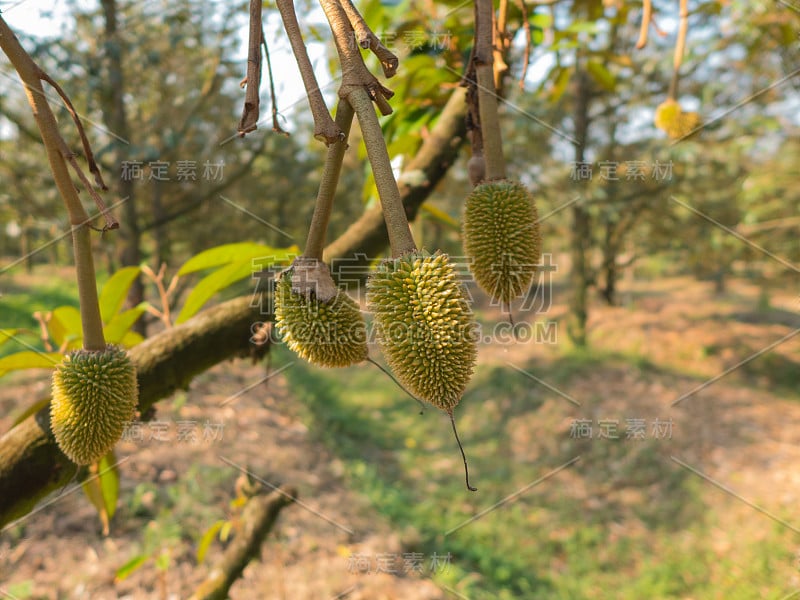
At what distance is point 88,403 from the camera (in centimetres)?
69

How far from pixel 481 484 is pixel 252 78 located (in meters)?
3.98

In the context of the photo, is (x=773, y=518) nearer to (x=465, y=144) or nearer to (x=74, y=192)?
(x=465, y=144)

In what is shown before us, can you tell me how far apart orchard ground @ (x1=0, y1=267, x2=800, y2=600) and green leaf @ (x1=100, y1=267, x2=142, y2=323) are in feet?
1.11

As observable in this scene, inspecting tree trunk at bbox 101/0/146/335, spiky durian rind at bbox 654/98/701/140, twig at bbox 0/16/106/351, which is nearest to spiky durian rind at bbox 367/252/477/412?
twig at bbox 0/16/106/351

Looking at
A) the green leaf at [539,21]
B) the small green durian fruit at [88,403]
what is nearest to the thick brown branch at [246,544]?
the small green durian fruit at [88,403]

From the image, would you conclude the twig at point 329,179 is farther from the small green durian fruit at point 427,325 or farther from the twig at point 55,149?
the twig at point 55,149

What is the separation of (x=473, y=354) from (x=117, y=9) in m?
3.65

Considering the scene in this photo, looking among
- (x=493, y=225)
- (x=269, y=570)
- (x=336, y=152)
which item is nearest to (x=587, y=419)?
(x=269, y=570)

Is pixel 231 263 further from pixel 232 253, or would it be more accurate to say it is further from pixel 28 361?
pixel 28 361

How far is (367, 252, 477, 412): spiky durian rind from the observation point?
50 centimetres

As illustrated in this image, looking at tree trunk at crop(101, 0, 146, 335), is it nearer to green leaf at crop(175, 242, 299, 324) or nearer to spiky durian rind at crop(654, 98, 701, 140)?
green leaf at crop(175, 242, 299, 324)

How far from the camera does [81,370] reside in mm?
690

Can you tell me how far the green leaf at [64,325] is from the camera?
1.14 meters

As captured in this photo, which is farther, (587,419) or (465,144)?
(587,419)
